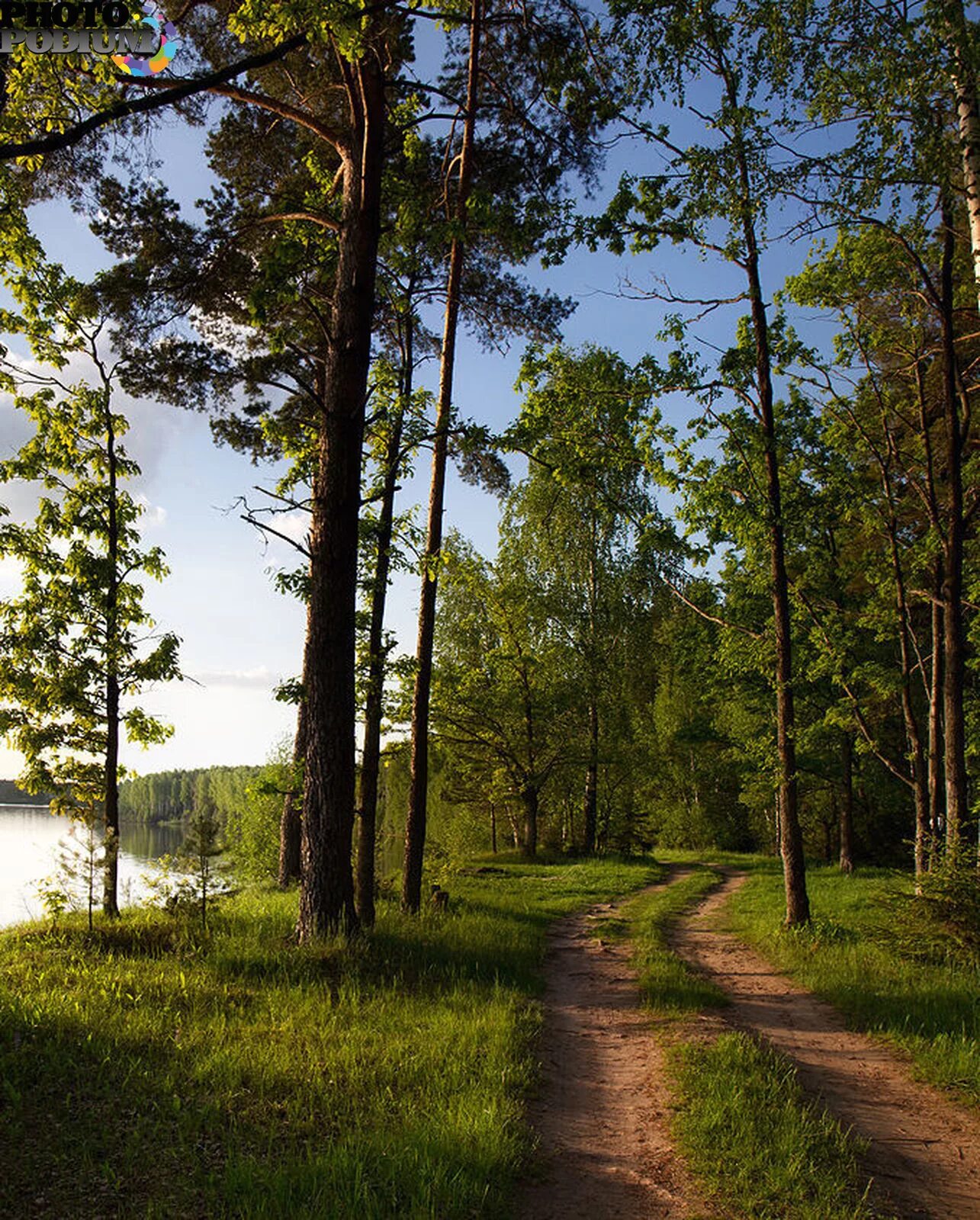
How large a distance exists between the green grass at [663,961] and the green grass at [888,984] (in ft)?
4.08

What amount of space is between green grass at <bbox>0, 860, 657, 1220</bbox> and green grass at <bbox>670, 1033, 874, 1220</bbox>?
3.62 ft

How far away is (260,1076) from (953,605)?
1106 cm

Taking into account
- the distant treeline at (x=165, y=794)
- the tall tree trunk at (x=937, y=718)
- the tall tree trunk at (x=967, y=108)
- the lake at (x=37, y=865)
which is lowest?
the distant treeline at (x=165, y=794)

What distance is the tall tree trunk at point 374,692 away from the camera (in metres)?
10.5

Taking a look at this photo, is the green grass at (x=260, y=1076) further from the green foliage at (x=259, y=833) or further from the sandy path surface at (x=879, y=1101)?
the green foliage at (x=259, y=833)

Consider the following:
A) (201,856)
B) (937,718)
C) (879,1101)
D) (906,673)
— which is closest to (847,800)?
(906,673)

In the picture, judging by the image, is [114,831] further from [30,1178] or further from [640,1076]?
[640,1076]

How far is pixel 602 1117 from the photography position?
16.0 feet

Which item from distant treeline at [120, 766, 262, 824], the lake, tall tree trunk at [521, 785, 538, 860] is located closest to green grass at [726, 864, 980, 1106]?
the lake

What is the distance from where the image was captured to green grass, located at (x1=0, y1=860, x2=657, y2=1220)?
3.73 metres

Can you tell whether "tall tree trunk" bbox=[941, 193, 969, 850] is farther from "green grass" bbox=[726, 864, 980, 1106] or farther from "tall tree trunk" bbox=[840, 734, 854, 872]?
"tall tree trunk" bbox=[840, 734, 854, 872]

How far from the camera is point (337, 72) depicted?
10.3m

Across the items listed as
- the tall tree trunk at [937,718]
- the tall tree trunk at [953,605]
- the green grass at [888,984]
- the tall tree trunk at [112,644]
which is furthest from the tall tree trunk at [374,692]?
the tall tree trunk at [937,718]

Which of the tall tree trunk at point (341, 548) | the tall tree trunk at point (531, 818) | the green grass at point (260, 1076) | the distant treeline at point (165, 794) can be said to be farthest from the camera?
the distant treeline at point (165, 794)
